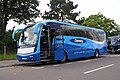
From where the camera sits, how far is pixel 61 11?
67062 millimetres

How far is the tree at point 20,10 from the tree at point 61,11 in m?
14.4

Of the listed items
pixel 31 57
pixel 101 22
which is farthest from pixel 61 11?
pixel 31 57

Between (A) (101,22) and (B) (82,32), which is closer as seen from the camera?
(B) (82,32)

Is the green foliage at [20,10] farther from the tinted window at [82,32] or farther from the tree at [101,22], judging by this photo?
the tinted window at [82,32]

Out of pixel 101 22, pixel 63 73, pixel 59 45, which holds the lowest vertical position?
pixel 63 73

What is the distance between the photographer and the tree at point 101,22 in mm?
64806

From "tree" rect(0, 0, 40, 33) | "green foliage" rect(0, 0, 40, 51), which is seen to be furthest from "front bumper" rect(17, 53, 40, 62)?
"tree" rect(0, 0, 40, 33)

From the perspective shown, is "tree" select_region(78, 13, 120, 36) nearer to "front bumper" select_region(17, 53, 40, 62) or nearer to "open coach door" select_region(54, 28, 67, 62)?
"open coach door" select_region(54, 28, 67, 62)

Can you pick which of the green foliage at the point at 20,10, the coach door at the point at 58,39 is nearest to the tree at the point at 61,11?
the green foliage at the point at 20,10

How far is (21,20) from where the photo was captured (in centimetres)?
4981

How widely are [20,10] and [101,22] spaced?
72.9 ft

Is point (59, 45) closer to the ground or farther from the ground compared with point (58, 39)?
closer to the ground

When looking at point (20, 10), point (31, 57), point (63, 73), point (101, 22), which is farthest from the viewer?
point (101, 22)

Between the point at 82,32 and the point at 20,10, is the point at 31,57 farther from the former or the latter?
the point at 20,10
